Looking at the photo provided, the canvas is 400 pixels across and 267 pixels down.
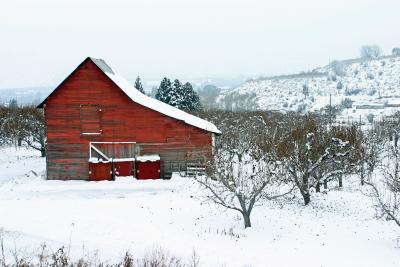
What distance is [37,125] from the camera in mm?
45688

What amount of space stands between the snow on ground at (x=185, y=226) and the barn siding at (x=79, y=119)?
2383 millimetres

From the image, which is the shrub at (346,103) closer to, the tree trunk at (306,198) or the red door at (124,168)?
the red door at (124,168)

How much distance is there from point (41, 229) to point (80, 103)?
15.1 m

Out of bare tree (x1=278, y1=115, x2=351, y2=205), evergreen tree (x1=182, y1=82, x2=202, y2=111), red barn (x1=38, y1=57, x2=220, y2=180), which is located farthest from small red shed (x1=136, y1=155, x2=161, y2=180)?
evergreen tree (x1=182, y1=82, x2=202, y2=111)

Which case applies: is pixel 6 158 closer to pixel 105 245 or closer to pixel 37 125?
pixel 37 125

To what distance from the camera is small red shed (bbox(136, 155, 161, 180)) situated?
29203 mm

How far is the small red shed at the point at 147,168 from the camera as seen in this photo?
2920 centimetres

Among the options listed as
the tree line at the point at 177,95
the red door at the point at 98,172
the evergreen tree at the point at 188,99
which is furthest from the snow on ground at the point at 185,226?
the evergreen tree at the point at 188,99

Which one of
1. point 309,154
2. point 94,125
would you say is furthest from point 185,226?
point 94,125

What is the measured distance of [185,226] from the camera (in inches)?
731

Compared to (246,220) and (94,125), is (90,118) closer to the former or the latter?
(94,125)

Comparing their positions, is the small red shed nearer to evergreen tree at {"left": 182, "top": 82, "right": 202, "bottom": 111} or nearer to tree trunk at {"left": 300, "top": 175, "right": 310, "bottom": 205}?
tree trunk at {"left": 300, "top": 175, "right": 310, "bottom": 205}

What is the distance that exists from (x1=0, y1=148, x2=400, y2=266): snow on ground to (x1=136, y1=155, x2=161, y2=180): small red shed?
1.50 meters

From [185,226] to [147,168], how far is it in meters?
11.3
